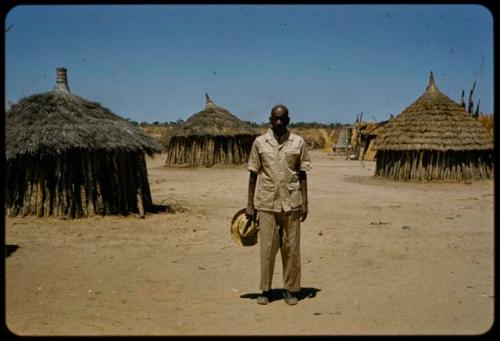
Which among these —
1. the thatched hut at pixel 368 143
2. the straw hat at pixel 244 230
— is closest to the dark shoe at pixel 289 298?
the straw hat at pixel 244 230

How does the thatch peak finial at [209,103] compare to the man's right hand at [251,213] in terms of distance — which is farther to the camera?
the thatch peak finial at [209,103]

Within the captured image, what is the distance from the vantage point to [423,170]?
17359 millimetres

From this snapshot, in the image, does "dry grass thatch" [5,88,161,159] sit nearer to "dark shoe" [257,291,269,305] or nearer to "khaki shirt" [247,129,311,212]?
"khaki shirt" [247,129,311,212]

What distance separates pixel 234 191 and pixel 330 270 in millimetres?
9027

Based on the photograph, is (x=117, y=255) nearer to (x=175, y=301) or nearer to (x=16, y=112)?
(x=175, y=301)

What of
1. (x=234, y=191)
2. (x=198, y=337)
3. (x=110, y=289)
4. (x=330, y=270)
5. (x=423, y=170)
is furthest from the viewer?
(x=423, y=170)

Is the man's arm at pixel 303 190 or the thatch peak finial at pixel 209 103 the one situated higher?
the thatch peak finial at pixel 209 103

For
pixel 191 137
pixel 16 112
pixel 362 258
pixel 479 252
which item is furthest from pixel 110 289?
pixel 191 137

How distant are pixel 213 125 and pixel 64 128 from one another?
15.1 metres

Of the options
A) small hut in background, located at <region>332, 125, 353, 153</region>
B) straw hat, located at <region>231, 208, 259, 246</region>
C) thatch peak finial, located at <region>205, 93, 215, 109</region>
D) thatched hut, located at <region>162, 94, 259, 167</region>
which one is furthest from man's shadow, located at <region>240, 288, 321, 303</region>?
small hut in background, located at <region>332, 125, 353, 153</region>

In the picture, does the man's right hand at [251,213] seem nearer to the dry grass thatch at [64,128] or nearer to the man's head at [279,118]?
the man's head at [279,118]

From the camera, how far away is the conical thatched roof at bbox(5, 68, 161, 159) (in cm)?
941

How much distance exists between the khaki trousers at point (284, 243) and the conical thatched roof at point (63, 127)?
5.80m

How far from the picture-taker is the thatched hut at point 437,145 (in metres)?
17.1
